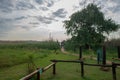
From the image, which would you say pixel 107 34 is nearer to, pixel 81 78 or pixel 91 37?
pixel 91 37

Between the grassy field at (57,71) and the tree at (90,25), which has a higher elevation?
the tree at (90,25)

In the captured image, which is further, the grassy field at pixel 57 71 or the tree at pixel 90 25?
the tree at pixel 90 25

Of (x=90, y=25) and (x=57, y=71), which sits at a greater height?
(x=90, y=25)

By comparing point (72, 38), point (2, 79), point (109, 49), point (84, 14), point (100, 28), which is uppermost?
point (84, 14)

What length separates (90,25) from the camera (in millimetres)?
31375

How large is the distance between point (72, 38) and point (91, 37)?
13.8 ft

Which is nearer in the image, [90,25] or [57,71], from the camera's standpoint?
[57,71]

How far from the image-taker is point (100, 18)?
30.9 meters

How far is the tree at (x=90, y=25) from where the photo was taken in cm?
3011

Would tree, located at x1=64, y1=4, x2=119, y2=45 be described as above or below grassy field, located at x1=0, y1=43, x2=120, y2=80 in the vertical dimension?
above

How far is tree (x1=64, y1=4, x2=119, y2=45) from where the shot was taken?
30.1 metres

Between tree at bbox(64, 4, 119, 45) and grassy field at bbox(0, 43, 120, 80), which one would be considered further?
tree at bbox(64, 4, 119, 45)

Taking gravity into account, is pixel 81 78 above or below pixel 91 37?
below

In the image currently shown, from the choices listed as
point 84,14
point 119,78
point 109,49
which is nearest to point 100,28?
point 84,14
